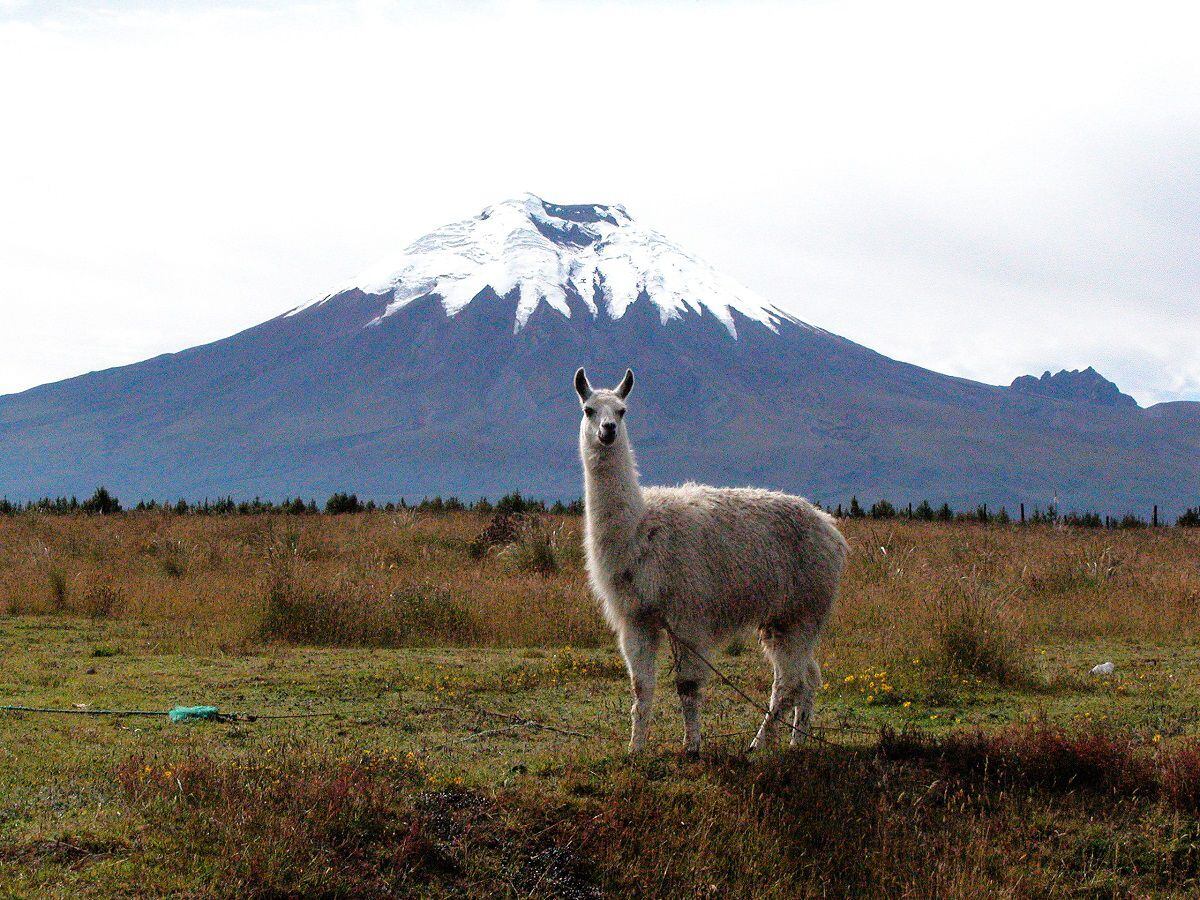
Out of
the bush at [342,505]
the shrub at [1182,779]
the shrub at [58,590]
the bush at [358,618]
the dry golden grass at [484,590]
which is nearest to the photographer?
the shrub at [1182,779]

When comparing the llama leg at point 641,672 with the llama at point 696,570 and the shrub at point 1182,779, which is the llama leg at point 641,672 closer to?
the llama at point 696,570

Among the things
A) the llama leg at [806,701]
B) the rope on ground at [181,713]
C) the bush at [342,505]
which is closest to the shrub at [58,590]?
the rope on ground at [181,713]

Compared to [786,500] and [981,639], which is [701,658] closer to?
[786,500]

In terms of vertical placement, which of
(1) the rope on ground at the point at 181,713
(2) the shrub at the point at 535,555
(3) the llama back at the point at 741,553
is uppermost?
(3) the llama back at the point at 741,553

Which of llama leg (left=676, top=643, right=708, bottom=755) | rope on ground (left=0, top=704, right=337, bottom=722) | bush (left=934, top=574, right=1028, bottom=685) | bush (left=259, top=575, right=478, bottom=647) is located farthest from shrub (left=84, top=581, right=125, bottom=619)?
bush (left=934, top=574, right=1028, bottom=685)

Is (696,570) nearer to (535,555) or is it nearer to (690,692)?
(690,692)

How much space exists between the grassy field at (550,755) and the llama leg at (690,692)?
0.54 ft

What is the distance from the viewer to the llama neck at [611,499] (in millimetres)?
9945

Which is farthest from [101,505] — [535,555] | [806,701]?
[806,701]

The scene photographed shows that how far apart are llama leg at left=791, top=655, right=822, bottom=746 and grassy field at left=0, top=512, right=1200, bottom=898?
270mm

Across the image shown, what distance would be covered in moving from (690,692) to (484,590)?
9518mm

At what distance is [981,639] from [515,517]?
1650cm

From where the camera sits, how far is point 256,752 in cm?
929

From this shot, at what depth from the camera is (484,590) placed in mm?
18594
